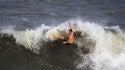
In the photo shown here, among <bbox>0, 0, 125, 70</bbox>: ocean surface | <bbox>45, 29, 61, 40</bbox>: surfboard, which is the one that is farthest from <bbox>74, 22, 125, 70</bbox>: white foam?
<bbox>45, 29, 61, 40</bbox>: surfboard

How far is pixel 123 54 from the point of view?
56.3 feet

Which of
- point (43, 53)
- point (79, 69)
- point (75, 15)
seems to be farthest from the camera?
point (75, 15)

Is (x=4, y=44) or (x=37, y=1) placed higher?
(x=37, y=1)

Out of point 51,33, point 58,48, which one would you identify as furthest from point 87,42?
point 51,33

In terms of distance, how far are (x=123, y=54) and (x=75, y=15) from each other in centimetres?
742

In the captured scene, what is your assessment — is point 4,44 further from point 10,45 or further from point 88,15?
point 88,15

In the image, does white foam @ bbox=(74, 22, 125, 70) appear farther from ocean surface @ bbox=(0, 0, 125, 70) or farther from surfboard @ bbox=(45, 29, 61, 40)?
surfboard @ bbox=(45, 29, 61, 40)

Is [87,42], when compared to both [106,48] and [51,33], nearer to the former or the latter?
[106,48]

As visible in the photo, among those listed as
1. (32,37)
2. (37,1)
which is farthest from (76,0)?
(32,37)

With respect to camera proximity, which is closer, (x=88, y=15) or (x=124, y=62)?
(x=124, y=62)

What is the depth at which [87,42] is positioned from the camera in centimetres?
1756

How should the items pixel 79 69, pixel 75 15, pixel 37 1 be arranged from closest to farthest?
pixel 79 69 → pixel 75 15 → pixel 37 1

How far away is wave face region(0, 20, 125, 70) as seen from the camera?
16.6 metres

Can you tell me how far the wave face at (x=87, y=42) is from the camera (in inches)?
653
